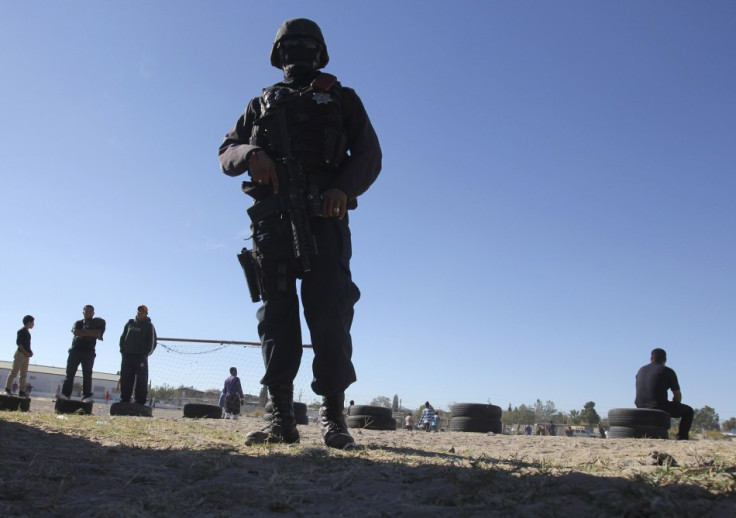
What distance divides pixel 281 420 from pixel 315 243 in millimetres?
1017

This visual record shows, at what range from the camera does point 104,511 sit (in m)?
1.62

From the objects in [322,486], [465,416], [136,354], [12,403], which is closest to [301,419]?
[465,416]

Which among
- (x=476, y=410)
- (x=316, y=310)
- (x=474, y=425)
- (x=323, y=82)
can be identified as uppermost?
(x=323, y=82)

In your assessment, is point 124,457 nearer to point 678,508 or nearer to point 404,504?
point 404,504

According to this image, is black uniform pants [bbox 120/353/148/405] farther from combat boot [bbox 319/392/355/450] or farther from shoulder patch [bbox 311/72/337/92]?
shoulder patch [bbox 311/72/337/92]

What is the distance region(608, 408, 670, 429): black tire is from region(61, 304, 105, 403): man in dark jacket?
779cm

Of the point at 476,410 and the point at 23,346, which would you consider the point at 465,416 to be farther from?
the point at 23,346

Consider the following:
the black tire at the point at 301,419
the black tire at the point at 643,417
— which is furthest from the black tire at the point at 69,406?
the black tire at the point at 643,417

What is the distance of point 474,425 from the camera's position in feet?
27.8

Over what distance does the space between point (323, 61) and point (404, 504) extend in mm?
3103

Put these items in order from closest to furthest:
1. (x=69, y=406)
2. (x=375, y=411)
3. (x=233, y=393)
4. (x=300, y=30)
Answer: (x=300, y=30) → (x=69, y=406) → (x=375, y=411) → (x=233, y=393)

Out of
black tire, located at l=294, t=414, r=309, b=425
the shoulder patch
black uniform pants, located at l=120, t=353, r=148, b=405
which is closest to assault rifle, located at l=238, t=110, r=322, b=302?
the shoulder patch

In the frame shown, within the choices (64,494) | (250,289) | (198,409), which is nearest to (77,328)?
(198,409)

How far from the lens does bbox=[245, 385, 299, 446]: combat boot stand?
3.28 metres
